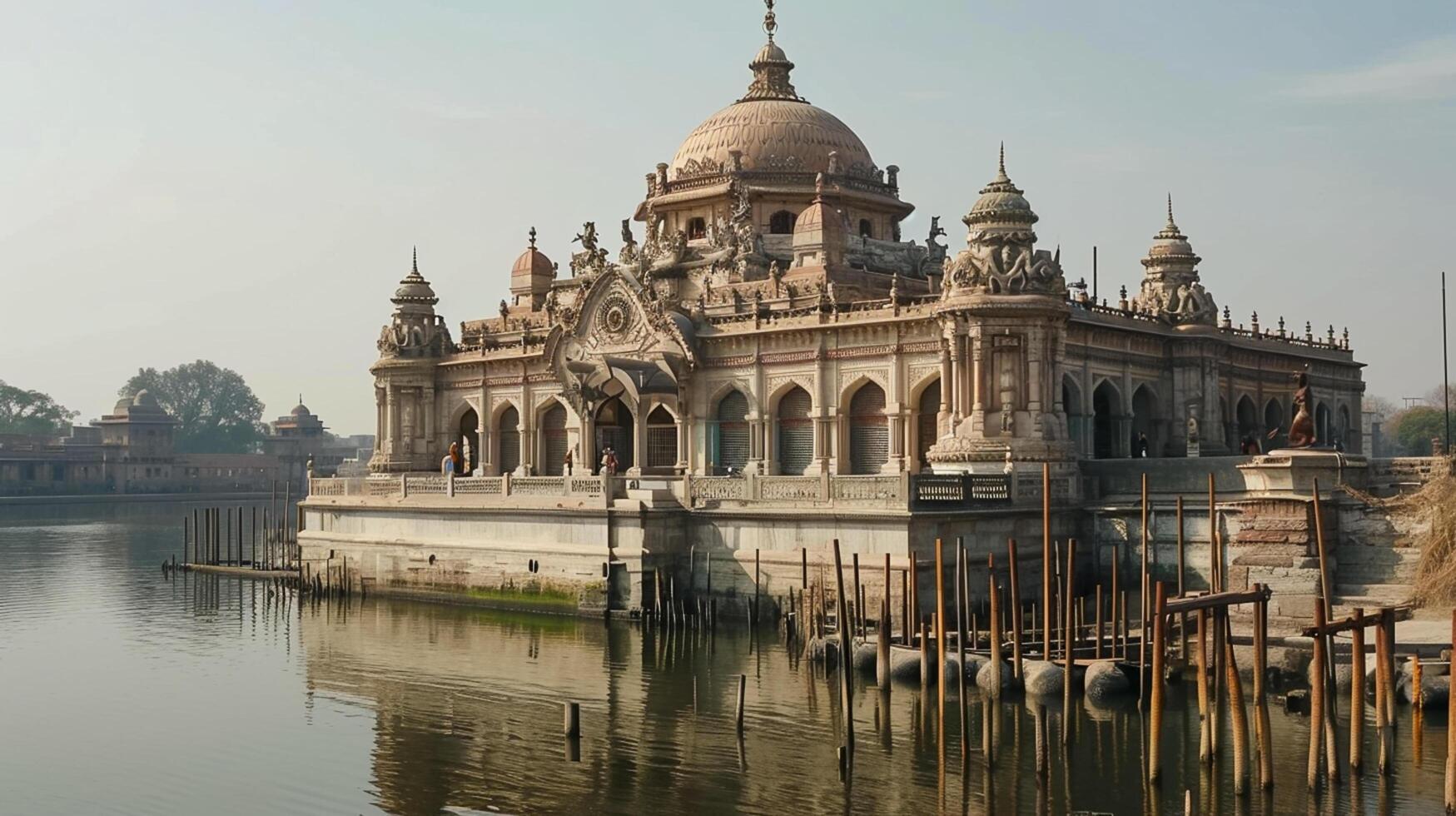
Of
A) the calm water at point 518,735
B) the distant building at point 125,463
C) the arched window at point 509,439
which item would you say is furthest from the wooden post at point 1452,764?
the distant building at point 125,463

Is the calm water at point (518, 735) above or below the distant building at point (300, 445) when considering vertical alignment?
below

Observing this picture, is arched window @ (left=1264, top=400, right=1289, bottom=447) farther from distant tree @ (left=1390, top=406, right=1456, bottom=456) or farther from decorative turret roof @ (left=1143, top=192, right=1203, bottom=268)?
distant tree @ (left=1390, top=406, right=1456, bottom=456)

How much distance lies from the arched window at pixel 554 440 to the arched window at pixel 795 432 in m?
8.07

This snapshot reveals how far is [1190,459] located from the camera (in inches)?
1217

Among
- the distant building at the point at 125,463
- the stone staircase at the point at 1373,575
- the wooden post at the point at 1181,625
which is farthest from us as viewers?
the distant building at the point at 125,463

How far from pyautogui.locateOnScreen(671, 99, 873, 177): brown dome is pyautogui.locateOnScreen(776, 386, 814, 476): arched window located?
30.9 ft

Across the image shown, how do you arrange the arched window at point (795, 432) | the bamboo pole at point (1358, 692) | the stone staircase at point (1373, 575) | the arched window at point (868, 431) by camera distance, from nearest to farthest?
the bamboo pole at point (1358, 692) < the stone staircase at point (1373, 575) < the arched window at point (868, 431) < the arched window at point (795, 432)

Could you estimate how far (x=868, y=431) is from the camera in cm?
3844

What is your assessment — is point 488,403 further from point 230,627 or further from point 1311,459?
point 1311,459

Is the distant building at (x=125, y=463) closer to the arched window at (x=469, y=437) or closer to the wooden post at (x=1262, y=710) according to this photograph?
the arched window at (x=469, y=437)

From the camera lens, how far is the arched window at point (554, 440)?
150 feet

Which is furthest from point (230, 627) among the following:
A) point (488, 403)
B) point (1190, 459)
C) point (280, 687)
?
point (1190, 459)

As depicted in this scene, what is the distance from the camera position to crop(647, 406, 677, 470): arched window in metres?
42.2

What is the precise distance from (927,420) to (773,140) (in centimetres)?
1333
